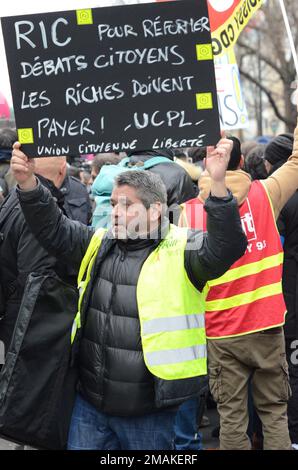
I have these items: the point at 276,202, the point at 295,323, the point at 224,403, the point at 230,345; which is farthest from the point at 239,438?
the point at 276,202

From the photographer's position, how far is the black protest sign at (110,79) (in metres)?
3.21

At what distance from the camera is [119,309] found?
3.28m

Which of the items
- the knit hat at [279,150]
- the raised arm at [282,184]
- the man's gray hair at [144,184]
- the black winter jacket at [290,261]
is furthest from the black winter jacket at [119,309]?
the knit hat at [279,150]

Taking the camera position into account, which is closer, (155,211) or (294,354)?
(155,211)

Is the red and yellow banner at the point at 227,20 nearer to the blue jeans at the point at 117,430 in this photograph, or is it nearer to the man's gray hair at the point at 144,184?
the man's gray hair at the point at 144,184

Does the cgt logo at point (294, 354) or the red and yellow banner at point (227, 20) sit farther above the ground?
the red and yellow banner at point (227, 20)

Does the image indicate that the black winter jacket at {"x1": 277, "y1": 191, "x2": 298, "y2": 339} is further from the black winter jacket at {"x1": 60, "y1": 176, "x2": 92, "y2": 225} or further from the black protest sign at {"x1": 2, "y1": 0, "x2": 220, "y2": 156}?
the black protest sign at {"x1": 2, "y1": 0, "x2": 220, "y2": 156}

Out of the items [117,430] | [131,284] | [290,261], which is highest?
[131,284]

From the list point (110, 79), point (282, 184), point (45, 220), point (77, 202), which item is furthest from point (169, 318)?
point (77, 202)

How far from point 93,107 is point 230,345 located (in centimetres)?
179

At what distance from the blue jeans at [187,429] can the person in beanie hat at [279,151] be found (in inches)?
83.7

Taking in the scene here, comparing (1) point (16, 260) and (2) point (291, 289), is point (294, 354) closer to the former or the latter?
(2) point (291, 289)

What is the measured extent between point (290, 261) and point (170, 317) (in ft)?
6.98
